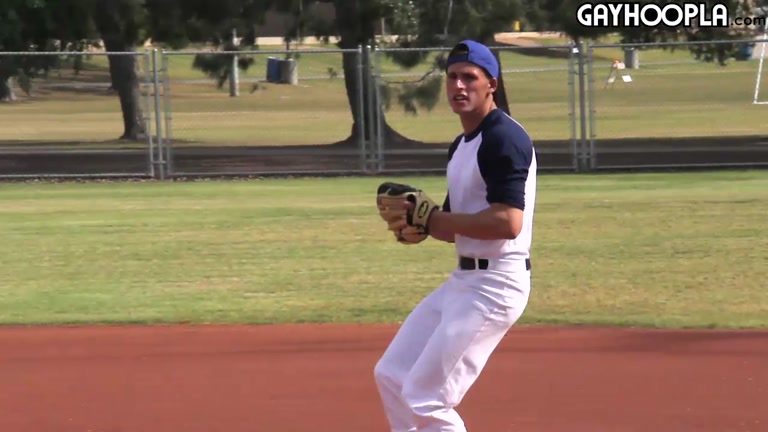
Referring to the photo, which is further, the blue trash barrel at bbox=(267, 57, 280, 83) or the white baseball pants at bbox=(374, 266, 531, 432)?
the blue trash barrel at bbox=(267, 57, 280, 83)

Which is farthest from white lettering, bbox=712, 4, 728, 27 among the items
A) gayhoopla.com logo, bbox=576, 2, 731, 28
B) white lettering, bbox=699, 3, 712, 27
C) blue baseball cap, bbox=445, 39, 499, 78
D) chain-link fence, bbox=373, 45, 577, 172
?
blue baseball cap, bbox=445, 39, 499, 78

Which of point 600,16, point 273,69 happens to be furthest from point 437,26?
point 273,69

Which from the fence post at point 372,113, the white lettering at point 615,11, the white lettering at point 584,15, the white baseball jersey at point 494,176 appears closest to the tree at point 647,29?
the white lettering at point 584,15

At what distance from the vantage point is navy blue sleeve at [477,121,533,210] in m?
4.70

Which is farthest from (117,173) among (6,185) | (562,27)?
(562,27)

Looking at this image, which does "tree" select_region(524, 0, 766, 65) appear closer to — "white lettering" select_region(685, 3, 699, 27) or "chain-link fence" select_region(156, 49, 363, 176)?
"white lettering" select_region(685, 3, 699, 27)

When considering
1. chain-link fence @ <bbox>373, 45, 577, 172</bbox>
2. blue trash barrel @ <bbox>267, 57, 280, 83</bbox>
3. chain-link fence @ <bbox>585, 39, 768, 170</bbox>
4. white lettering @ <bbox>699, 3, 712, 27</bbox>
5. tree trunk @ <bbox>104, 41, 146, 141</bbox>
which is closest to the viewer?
chain-link fence @ <bbox>373, 45, 577, 172</bbox>

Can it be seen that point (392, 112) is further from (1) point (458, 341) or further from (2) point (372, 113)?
(1) point (458, 341)

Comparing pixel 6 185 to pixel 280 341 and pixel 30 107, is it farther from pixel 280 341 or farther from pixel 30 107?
pixel 30 107

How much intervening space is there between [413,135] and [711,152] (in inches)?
357

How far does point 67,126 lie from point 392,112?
533 inches

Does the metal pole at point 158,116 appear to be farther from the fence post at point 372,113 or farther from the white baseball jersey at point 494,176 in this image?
the white baseball jersey at point 494,176

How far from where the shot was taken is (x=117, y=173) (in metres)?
24.4

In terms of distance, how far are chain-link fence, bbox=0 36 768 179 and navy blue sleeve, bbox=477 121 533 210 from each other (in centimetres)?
1728
